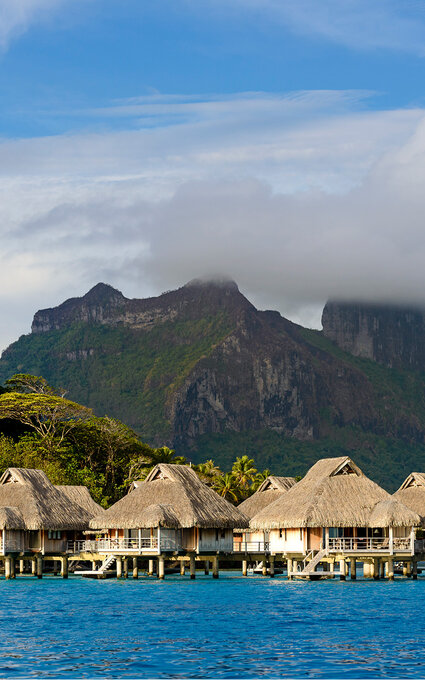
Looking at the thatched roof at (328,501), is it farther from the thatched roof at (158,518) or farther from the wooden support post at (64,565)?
the wooden support post at (64,565)

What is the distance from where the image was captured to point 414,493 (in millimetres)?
65812

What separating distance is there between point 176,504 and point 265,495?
17.6 m

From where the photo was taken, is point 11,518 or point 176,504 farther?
point 11,518

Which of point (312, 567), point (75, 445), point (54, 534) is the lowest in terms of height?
point (312, 567)

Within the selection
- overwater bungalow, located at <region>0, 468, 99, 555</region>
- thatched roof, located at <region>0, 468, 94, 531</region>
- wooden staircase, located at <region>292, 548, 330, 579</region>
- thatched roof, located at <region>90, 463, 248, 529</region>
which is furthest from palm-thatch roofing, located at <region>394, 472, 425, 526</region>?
thatched roof, located at <region>0, 468, 94, 531</region>

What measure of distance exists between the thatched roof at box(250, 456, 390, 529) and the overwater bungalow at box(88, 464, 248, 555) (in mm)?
2408

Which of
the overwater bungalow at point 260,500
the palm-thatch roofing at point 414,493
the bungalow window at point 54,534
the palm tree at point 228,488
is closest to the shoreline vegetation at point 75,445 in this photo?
the palm tree at point 228,488

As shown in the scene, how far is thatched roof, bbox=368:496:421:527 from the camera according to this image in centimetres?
5300

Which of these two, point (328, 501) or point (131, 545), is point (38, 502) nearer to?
point (131, 545)

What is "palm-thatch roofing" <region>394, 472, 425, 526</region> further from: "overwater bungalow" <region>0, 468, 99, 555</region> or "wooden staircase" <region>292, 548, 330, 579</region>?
"overwater bungalow" <region>0, 468, 99, 555</region>

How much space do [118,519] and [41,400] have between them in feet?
97.1

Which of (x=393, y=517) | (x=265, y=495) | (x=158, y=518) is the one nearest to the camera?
(x=393, y=517)

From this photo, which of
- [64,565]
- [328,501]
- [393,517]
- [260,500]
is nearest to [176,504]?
[328,501]

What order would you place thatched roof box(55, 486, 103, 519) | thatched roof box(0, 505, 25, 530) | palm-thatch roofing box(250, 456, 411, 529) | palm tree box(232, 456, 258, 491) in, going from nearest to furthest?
palm-thatch roofing box(250, 456, 411, 529)
thatched roof box(0, 505, 25, 530)
thatched roof box(55, 486, 103, 519)
palm tree box(232, 456, 258, 491)
